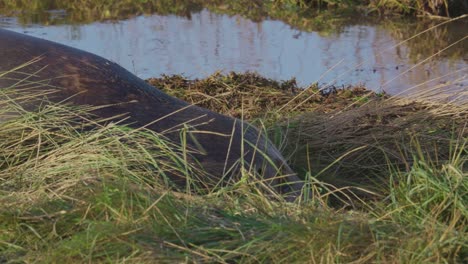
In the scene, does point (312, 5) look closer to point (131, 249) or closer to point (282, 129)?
point (282, 129)

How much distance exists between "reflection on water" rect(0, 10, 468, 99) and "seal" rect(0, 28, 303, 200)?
8.78 ft

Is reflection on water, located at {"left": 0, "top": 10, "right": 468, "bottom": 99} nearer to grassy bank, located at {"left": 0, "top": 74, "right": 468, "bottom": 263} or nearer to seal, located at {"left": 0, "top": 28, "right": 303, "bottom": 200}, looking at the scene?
seal, located at {"left": 0, "top": 28, "right": 303, "bottom": 200}

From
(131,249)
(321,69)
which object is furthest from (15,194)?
(321,69)

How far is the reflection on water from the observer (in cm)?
765

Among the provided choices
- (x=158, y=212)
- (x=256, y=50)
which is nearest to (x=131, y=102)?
(x=158, y=212)

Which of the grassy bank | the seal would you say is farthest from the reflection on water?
the grassy bank

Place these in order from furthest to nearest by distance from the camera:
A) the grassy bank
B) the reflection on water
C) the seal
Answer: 1. the reflection on water
2. the seal
3. the grassy bank

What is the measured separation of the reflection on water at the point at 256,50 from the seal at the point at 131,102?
268cm

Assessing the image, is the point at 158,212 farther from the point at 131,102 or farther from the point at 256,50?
the point at 256,50

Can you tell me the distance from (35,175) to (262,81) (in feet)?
11.6

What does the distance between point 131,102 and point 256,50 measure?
4.62 m

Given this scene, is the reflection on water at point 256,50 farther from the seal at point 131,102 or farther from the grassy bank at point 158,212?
the grassy bank at point 158,212

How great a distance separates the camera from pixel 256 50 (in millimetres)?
8727

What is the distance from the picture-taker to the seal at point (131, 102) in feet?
13.3
